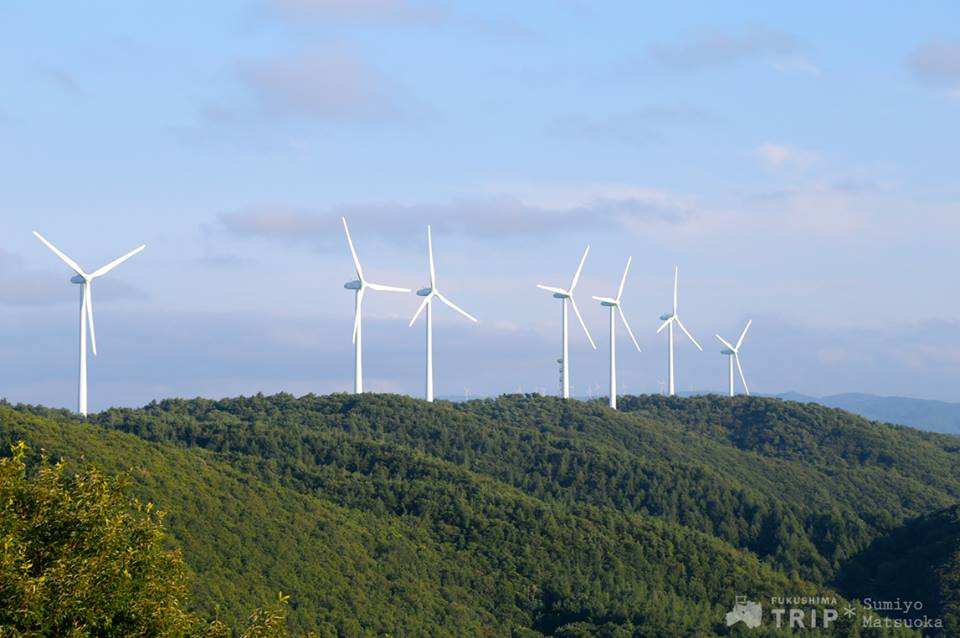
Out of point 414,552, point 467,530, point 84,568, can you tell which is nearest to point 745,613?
point 467,530

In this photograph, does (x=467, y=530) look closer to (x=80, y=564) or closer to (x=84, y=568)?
(x=80, y=564)

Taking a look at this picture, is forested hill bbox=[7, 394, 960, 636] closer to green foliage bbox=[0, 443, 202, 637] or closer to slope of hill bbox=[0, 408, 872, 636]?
slope of hill bbox=[0, 408, 872, 636]

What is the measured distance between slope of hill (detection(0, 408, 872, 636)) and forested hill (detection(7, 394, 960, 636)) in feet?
0.70

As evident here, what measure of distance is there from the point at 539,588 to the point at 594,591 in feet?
16.1

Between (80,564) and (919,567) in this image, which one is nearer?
(80,564)

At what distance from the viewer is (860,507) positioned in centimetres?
18288

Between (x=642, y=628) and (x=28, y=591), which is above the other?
(x=28, y=591)

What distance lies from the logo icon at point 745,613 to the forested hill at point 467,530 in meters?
1.45

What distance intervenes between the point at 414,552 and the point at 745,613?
29.6 m

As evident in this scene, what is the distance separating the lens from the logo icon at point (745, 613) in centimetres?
11044

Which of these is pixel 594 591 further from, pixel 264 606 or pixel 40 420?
pixel 40 420

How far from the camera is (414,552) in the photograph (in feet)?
389

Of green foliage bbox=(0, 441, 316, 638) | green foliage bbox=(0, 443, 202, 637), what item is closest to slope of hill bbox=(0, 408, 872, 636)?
green foliage bbox=(0, 441, 316, 638)

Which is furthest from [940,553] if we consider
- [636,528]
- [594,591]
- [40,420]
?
[40,420]
